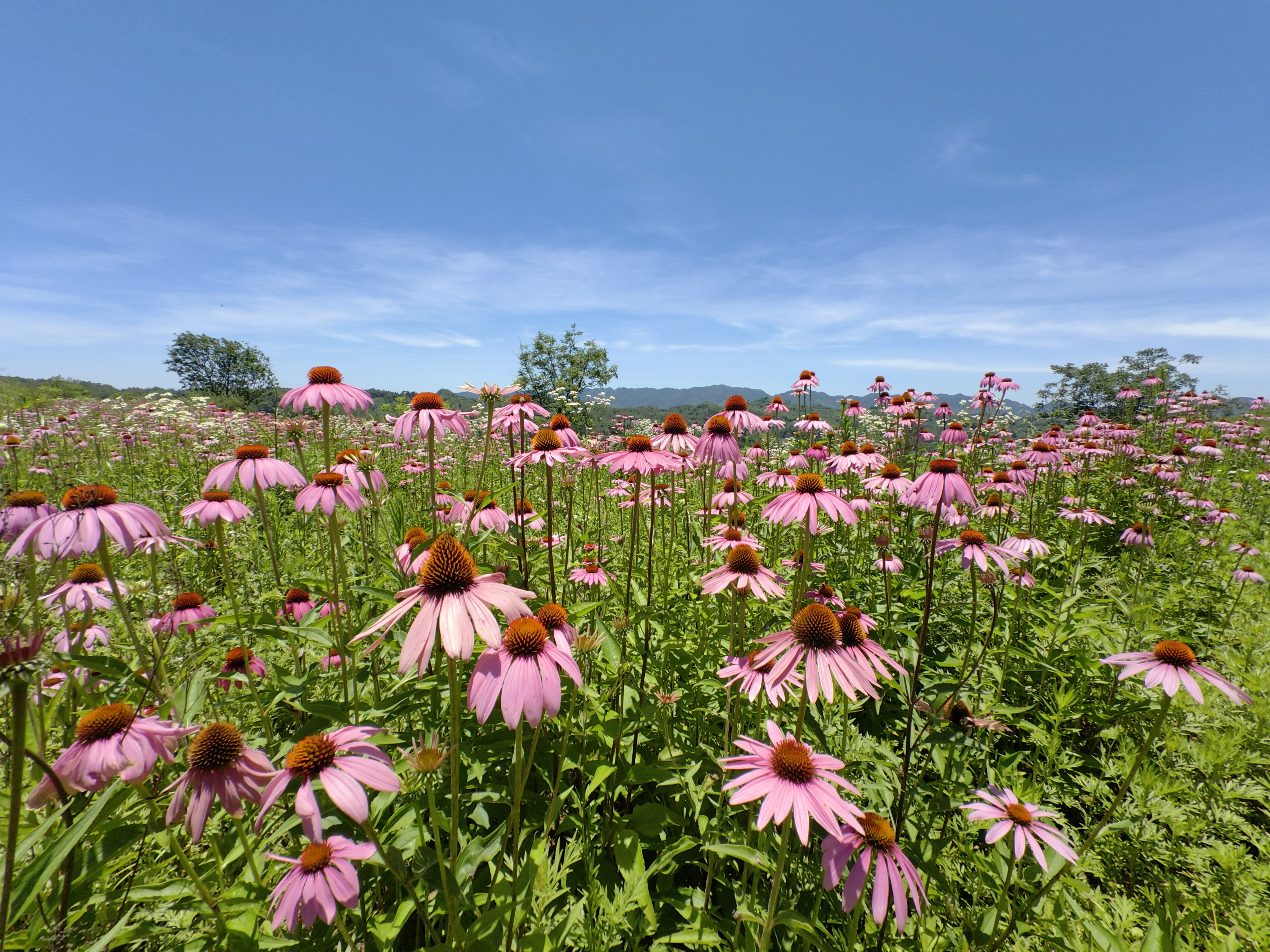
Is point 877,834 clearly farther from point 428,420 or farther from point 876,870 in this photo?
point 428,420

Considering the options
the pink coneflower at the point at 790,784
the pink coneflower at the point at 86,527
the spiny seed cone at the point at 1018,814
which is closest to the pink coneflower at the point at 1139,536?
the spiny seed cone at the point at 1018,814

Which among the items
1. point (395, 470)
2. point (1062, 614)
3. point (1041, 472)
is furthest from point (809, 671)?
point (395, 470)

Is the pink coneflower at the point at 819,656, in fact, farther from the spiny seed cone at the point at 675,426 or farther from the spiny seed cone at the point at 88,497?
the spiny seed cone at the point at 88,497

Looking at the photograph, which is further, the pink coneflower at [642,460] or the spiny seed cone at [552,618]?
the pink coneflower at [642,460]

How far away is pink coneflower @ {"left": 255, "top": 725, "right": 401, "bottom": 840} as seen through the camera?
38.2 inches

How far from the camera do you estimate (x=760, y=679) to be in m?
1.42

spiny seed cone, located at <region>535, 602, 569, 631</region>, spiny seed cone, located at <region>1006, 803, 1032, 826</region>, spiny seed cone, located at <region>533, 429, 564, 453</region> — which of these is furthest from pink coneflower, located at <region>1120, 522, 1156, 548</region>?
spiny seed cone, located at <region>535, 602, 569, 631</region>

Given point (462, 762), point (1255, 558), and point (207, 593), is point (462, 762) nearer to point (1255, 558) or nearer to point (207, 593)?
point (207, 593)

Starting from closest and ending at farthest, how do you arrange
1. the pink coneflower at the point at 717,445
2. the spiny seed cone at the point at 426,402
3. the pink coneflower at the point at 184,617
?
the pink coneflower at the point at 184,617 → the spiny seed cone at the point at 426,402 → the pink coneflower at the point at 717,445

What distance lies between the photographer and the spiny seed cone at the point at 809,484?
82.1 inches

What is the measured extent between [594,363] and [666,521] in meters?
27.2

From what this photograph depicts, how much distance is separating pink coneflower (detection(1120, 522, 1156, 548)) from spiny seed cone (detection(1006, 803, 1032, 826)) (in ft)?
14.3

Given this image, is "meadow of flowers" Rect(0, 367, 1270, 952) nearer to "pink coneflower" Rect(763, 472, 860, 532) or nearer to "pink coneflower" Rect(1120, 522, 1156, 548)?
"pink coneflower" Rect(763, 472, 860, 532)

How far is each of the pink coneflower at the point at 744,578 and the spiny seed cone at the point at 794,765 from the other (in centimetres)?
63
